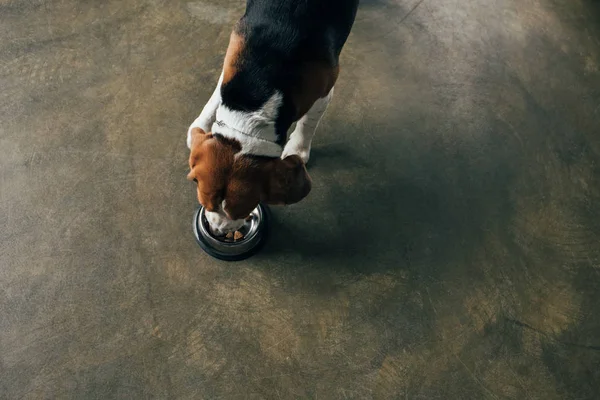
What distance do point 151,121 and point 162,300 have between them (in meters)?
1.47

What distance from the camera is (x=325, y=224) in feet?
13.7

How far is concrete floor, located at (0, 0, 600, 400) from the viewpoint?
372 centimetres

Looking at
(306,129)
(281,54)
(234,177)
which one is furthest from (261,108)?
(306,129)

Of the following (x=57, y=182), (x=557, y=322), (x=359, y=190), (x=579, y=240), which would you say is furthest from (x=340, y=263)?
(x=57, y=182)

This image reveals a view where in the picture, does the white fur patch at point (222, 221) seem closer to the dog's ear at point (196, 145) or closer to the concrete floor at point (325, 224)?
the dog's ear at point (196, 145)

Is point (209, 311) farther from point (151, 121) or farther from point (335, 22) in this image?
point (335, 22)

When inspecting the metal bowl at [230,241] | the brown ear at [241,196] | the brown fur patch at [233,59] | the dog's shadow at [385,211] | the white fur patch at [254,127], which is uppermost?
the brown fur patch at [233,59]

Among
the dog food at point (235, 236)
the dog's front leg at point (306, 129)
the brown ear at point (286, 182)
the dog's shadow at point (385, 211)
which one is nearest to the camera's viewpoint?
the brown ear at point (286, 182)

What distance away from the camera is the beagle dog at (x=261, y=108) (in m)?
2.88

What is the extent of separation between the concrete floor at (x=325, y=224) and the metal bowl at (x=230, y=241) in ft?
0.32

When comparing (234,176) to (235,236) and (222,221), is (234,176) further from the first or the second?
(235,236)

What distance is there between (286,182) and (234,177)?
12.4 inches

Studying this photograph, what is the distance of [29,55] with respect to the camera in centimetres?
462

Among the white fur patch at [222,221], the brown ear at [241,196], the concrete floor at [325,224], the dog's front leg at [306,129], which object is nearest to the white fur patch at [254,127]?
the brown ear at [241,196]
